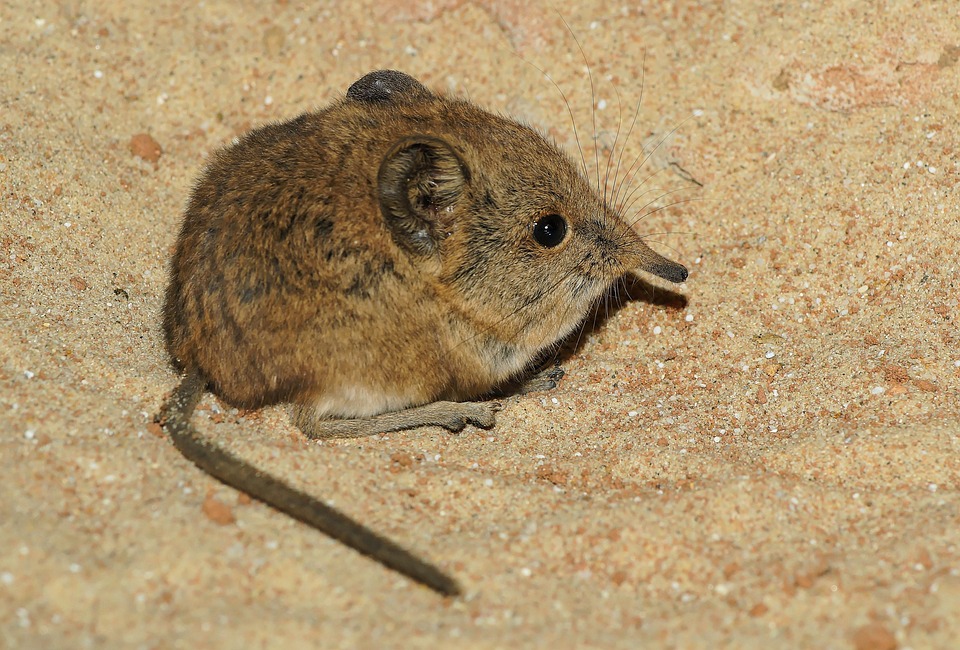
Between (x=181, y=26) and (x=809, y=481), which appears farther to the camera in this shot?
(x=181, y=26)

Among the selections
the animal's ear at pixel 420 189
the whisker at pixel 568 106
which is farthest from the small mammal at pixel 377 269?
the whisker at pixel 568 106

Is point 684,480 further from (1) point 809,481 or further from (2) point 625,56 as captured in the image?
(2) point 625,56

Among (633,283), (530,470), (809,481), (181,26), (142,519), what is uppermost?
(181,26)

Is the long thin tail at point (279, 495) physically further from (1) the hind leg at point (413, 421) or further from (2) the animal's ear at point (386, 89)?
(2) the animal's ear at point (386, 89)

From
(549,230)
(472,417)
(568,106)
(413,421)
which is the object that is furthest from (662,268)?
(568,106)

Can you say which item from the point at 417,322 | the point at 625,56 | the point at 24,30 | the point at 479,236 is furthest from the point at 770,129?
the point at 24,30

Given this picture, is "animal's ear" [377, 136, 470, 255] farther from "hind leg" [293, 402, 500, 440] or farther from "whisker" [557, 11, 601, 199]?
"whisker" [557, 11, 601, 199]
